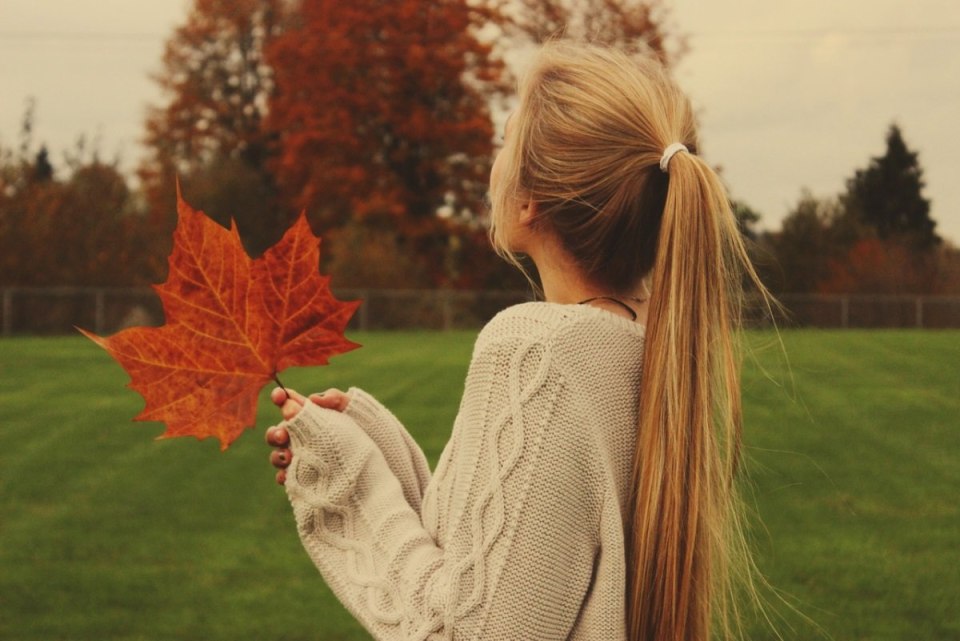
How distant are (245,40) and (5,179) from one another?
497 inches

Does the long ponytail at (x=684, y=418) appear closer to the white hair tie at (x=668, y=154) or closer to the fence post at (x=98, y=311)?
the white hair tie at (x=668, y=154)

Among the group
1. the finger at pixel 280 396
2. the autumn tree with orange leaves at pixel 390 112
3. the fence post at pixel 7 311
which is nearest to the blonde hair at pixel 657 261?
the finger at pixel 280 396

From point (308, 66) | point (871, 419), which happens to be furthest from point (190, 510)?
point (308, 66)

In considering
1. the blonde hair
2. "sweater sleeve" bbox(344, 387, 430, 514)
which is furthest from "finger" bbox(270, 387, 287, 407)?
the blonde hair

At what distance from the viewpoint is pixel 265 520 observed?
6816mm

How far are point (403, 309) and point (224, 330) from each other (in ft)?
84.0

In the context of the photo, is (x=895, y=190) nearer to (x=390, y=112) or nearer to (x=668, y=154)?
(x=390, y=112)

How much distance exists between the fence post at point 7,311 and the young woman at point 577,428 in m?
23.9

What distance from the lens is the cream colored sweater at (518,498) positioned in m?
1.73

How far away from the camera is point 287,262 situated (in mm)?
2051

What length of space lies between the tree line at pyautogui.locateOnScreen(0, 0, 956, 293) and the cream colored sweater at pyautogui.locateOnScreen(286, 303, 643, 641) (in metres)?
23.9

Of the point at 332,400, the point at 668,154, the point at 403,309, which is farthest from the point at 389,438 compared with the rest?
the point at 403,309

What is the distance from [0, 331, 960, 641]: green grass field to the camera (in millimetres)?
5047

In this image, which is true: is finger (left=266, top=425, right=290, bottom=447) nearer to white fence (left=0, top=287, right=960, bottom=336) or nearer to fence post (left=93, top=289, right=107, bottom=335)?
white fence (left=0, top=287, right=960, bottom=336)
